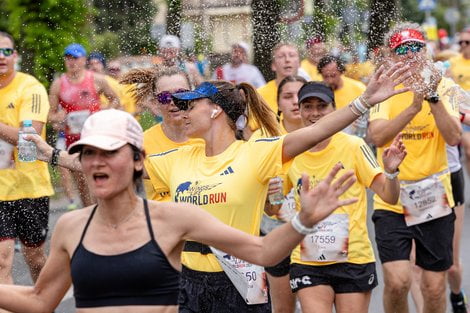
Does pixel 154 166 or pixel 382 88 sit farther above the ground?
pixel 382 88

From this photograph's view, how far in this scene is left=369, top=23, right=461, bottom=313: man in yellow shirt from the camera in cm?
780

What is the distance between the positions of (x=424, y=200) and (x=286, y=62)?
301 cm

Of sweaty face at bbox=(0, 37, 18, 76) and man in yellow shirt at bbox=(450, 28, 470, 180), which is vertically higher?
sweaty face at bbox=(0, 37, 18, 76)

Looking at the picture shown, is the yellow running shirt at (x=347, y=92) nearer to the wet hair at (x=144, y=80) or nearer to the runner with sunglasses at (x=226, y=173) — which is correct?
the wet hair at (x=144, y=80)

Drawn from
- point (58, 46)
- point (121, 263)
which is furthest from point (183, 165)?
point (58, 46)

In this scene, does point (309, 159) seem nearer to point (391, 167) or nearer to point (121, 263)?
point (391, 167)

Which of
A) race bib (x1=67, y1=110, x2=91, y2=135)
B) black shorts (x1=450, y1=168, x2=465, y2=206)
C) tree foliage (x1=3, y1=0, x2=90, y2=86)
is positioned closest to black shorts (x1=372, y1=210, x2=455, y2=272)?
black shorts (x1=450, y1=168, x2=465, y2=206)

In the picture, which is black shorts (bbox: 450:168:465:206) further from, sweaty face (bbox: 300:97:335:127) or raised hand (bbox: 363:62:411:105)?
raised hand (bbox: 363:62:411:105)

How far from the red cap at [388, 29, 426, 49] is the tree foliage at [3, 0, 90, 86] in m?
9.52

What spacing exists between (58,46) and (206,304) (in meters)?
11.5

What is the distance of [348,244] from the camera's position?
22.5 ft

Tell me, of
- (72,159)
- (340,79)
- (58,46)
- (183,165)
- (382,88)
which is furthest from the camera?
(58,46)

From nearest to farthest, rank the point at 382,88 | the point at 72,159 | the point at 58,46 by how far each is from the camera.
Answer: the point at 382,88, the point at 72,159, the point at 58,46

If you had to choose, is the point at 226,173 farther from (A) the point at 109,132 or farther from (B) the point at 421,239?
(B) the point at 421,239
